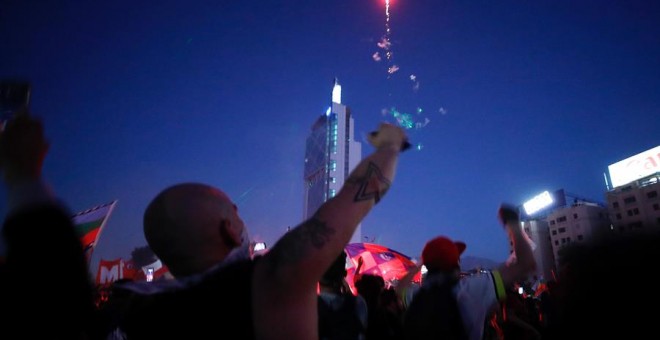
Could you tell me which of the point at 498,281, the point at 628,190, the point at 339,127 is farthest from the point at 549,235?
the point at 498,281

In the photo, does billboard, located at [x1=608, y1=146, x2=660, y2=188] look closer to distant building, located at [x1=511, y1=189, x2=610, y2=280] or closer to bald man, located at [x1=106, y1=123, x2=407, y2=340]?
distant building, located at [x1=511, y1=189, x2=610, y2=280]

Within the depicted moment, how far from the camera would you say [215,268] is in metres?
1.48

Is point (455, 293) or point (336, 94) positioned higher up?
point (336, 94)

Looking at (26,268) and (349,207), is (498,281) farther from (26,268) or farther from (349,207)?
(26,268)

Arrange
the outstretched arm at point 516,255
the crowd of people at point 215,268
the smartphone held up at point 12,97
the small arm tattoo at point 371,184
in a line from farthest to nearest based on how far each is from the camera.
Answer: the outstretched arm at point 516,255
the smartphone held up at point 12,97
the small arm tattoo at point 371,184
the crowd of people at point 215,268

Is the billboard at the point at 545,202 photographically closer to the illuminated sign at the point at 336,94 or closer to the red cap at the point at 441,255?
the illuminated sign at the point at 336,94

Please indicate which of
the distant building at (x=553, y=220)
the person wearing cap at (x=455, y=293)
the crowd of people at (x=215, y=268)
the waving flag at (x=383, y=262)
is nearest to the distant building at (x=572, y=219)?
the distant building at (x=553, y=220)

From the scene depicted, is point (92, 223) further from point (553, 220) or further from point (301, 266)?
point (553, 220)

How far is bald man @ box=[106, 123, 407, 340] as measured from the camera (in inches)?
48.5


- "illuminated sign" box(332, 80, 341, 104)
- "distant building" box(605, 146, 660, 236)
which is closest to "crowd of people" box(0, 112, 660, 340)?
"distant building" box(605, 146, 660, 236)

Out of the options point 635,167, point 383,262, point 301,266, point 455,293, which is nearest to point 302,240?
point 301,266

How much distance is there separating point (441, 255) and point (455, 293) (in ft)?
1.18

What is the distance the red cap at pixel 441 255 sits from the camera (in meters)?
3.20

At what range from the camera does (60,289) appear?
1.24m
